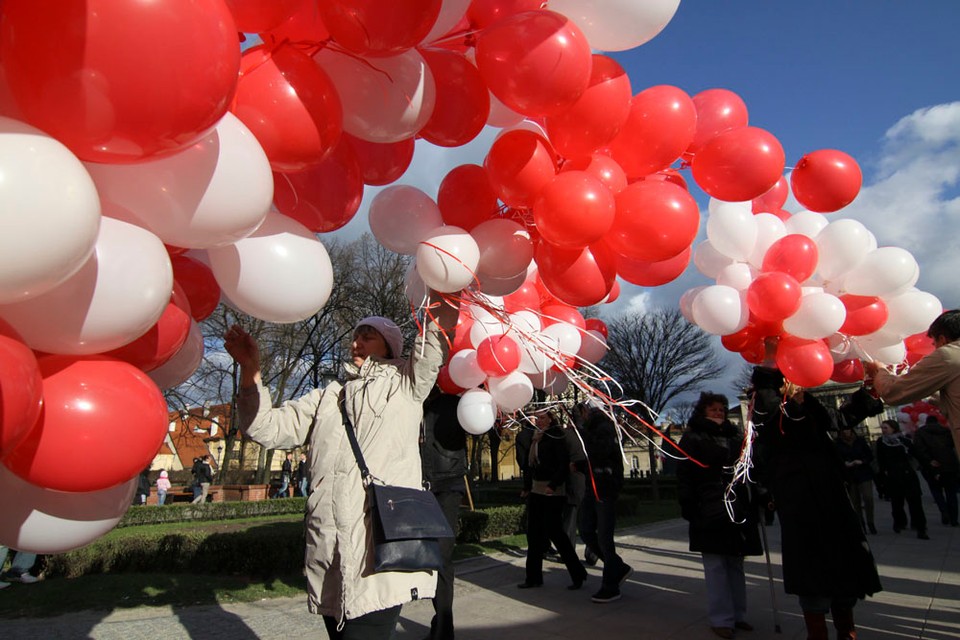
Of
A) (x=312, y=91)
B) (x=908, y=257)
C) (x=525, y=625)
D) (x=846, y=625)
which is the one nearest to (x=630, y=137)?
(x=312, y=91)

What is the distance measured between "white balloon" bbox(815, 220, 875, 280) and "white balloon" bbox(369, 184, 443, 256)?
8.95 ft

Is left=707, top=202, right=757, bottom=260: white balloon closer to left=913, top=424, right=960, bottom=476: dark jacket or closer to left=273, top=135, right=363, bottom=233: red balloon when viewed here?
left=273, top=135, right=363, bottom=233: red balloon

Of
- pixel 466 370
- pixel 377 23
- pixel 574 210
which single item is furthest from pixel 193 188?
pixel 466 370

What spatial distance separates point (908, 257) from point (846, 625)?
2.38 m

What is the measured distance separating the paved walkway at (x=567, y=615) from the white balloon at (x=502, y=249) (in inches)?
117

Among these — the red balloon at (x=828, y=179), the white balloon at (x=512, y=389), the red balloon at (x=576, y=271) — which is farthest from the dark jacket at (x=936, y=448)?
the red balloon at (x=576, y=271)

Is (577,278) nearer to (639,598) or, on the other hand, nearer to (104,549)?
(639,598)

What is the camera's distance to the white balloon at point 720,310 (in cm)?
364

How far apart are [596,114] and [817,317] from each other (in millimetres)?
2095

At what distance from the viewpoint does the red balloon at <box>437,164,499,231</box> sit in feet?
9.45

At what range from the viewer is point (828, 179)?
315cm

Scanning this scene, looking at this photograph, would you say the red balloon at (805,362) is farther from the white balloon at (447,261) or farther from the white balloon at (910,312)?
the white balloon at (447,261)

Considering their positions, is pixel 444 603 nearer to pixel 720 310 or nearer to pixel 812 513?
pixel 812 513

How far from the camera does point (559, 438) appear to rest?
5.94 metres
